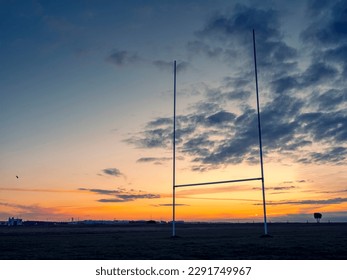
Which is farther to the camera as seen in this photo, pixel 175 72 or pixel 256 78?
pixel 175 72

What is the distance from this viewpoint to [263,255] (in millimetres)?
13211

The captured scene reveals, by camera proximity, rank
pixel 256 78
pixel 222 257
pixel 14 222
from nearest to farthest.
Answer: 1. pixel 222 257
2. pixel 256 78
3. pixel 14 222
